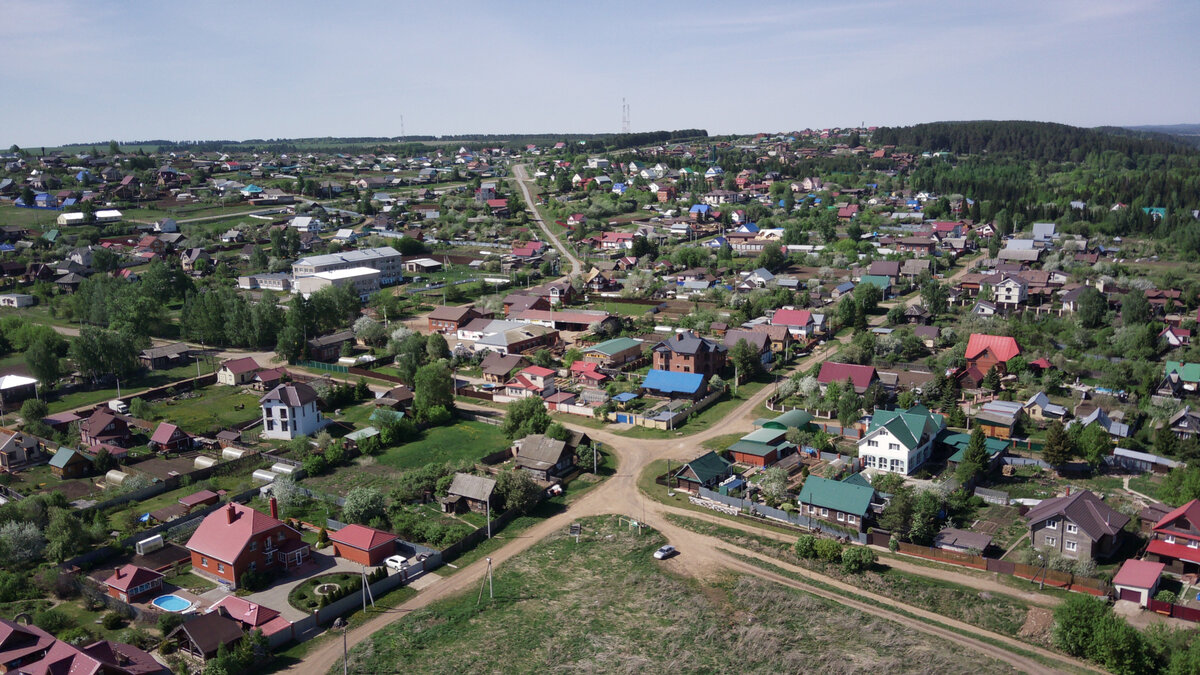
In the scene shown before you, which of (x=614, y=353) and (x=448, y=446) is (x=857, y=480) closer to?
(x=448, y=446)

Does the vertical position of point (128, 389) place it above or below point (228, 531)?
below

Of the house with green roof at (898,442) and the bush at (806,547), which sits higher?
the house with green roof at (898,442)

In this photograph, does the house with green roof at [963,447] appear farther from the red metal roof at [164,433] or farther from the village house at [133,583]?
the red metal roof at [164,433]

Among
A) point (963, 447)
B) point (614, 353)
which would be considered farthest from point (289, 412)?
point (963, 447)

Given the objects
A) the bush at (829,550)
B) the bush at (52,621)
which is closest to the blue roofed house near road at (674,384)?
the bush at (829,550)

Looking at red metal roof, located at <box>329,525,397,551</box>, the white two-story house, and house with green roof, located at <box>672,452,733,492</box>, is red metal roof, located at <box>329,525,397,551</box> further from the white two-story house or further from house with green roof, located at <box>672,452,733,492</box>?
the white two-story house

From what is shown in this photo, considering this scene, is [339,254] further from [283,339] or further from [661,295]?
[661,295]
